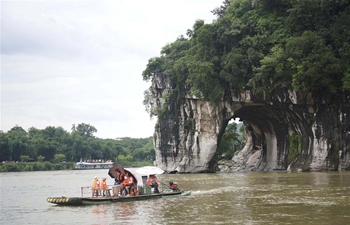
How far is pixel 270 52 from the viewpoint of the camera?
43938mm

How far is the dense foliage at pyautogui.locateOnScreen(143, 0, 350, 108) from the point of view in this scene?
1554 inches

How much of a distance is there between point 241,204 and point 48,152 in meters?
82.8

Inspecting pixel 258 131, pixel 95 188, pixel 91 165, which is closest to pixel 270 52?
pixel 258 131

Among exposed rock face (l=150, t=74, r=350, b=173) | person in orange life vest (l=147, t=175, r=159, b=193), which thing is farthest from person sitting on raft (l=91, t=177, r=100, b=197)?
exposed rock face (l=150, t=74, r=350, b=173)

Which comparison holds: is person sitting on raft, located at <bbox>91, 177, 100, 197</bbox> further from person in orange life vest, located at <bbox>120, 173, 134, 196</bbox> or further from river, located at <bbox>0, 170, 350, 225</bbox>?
river, located at <bbox>0, 170, 350, 225</bbox>

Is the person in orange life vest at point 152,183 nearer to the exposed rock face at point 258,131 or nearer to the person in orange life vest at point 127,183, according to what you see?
the person in orange life vest at point 127,183

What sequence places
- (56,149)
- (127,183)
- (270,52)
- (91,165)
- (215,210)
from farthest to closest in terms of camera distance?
(91,165) → (56,149) → (270,52) → (127,183) → (215,210)

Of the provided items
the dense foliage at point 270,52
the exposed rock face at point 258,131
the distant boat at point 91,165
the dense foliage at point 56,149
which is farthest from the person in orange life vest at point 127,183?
the distant boat at point 91,165

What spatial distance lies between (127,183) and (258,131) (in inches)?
1468

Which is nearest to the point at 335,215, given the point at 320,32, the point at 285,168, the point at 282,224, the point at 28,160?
the point at 282,224

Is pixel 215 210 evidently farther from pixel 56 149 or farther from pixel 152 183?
pixel 56 149

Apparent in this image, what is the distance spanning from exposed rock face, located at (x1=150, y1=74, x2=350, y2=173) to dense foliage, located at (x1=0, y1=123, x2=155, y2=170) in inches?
1571

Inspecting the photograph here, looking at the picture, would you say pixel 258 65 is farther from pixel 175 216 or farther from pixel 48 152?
pixel 48 152

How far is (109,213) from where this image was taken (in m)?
19.6
